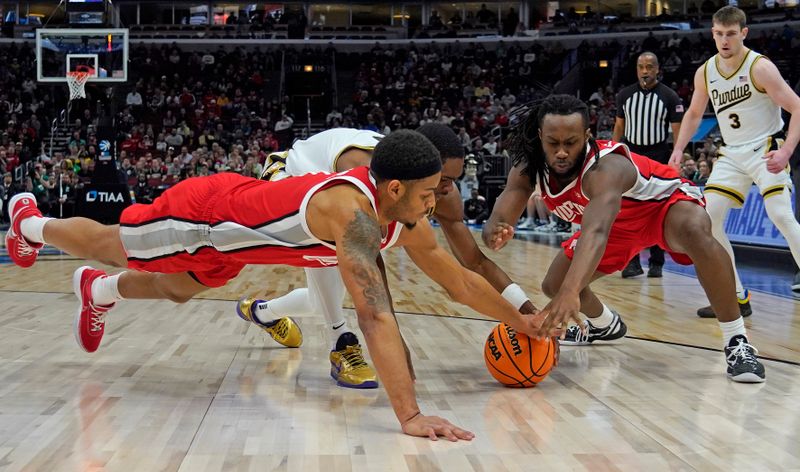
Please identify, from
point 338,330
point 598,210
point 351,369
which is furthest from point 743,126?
point 351,369

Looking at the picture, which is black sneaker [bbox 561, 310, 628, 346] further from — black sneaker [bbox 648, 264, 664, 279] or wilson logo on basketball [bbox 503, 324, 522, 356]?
black sneaker [bbox 648, 264, 664, 279]

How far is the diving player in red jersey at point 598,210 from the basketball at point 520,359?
0.13 m

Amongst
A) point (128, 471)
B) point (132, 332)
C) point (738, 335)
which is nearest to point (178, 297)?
point (132, 332)

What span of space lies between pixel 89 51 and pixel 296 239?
50.1 ft

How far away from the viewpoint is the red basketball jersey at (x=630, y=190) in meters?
3.68

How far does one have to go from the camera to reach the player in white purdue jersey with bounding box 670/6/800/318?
5070 millimetres

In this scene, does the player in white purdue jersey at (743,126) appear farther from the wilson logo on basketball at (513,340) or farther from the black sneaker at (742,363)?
the wilson logo on basketball at (513,340)

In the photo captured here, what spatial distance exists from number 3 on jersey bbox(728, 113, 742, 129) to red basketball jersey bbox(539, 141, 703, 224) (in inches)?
59.3

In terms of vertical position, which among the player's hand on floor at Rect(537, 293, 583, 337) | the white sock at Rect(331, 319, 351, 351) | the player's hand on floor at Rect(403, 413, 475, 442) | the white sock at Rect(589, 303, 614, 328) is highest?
the player's hand on floor at Rect(537, 293, 583, 337)

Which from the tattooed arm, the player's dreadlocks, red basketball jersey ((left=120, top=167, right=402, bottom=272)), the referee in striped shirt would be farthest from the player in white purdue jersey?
the tattooed arm

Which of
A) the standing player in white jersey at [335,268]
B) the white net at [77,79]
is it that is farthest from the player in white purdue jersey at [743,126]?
the white net at [77,79]

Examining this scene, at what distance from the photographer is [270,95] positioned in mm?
28172

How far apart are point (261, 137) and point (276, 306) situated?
20302 millimetres

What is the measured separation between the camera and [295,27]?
99.8 feet
